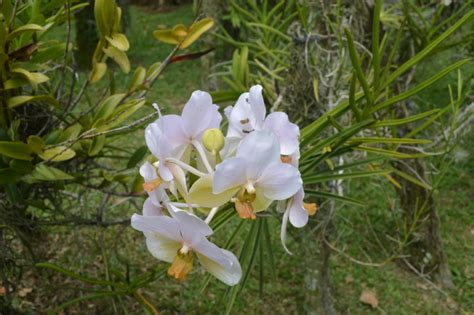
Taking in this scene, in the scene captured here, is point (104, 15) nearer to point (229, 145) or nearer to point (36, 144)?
point (36, 144)

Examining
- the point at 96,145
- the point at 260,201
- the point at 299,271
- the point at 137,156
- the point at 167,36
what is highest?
the point at 260,201

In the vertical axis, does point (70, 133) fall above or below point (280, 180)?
below

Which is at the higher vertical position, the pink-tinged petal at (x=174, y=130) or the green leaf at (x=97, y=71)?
the pink-tinged petal at (x=174, y=130)

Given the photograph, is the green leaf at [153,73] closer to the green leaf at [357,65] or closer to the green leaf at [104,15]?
the green leaf at [104,15]

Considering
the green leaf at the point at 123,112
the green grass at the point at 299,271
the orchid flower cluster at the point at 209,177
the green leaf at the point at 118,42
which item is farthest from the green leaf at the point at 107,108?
the orchid flower cluster at the point at 209,177

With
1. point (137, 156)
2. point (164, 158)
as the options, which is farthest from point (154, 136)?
point (137, 156)

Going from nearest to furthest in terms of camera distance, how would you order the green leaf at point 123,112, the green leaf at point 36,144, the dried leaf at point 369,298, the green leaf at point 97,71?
the green leaf at point 36,144 → the green leaf at point 123,112 → the green leaf at point 97,71 → the dried leaf at point 369,298

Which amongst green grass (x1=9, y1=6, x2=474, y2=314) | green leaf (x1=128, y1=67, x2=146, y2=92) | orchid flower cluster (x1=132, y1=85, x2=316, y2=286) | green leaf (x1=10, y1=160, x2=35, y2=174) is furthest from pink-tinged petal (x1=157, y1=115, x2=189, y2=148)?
green grass (x1=9, y1=6, x2=474, y2=314)

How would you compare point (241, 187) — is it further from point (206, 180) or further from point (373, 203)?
point (373, 203)
